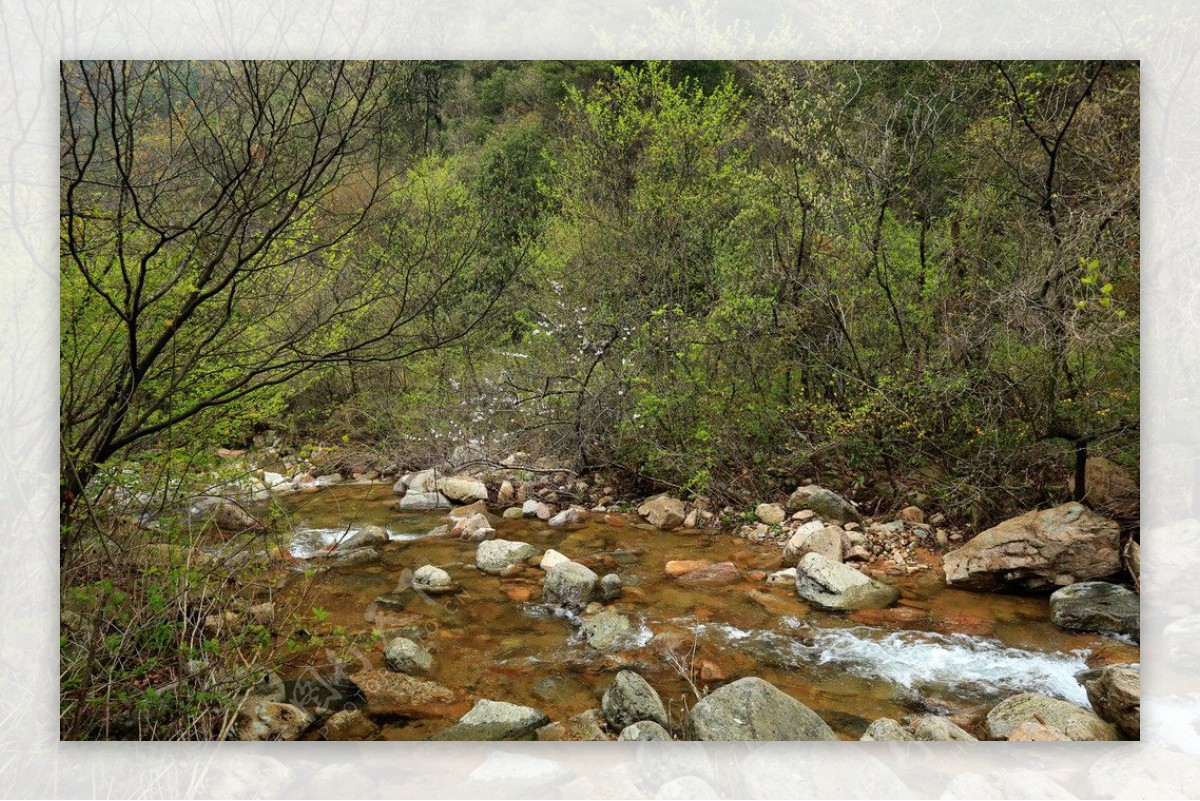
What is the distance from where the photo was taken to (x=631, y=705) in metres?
3.04

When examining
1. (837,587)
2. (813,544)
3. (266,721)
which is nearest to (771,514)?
(813,544)

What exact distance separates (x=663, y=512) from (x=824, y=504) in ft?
3.11

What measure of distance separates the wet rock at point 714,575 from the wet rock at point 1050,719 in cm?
125

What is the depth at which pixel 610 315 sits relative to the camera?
4199mm

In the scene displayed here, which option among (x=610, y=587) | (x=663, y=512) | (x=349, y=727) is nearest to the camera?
(x=349, y=727)

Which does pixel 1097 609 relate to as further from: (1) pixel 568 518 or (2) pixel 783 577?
(1) pixel 568 518

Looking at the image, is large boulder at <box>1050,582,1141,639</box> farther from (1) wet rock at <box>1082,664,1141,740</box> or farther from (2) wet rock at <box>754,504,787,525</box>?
(2) wet rock at <box>754,504,787,525</box>

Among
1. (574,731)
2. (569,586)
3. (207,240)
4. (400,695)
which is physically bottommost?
(574,731)

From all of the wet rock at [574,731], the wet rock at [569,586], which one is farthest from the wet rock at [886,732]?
the wet rock at [569,586]

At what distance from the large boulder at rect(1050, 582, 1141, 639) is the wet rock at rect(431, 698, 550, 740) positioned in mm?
A: 2244

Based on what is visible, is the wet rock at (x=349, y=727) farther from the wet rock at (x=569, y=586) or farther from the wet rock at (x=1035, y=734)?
the wet rock at (x=1035, y=734)

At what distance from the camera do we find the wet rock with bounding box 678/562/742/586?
3809mm

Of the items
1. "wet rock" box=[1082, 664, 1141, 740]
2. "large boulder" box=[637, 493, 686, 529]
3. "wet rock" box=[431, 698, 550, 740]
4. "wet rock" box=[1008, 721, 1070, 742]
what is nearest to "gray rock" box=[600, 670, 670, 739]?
"wet rock" box=[431, 698, 550, 740]

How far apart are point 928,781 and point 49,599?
11.3 ft
